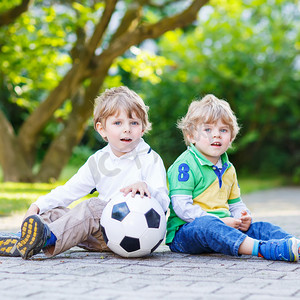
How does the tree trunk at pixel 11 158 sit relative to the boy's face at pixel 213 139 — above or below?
above

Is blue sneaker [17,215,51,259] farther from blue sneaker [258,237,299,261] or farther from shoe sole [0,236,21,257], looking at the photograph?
blue sneaker [258,237,299,261]

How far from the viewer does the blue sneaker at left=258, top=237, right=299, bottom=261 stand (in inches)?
131

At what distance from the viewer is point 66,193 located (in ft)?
12.6

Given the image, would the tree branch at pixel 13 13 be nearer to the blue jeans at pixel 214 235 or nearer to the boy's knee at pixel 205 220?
the blue jeans at pixel 214 235

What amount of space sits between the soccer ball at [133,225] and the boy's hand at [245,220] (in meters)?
0.59

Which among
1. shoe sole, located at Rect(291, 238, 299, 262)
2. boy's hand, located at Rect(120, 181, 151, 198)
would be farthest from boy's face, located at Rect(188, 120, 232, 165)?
shoe sole, located at Rect(291, 238, 299, 262)

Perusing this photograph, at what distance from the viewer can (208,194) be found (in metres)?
3.80

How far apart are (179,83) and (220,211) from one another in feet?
48.0

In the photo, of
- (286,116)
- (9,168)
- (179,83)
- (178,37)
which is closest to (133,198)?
(9,168)

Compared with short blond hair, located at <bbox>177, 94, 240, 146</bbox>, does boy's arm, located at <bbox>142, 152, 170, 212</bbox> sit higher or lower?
lower

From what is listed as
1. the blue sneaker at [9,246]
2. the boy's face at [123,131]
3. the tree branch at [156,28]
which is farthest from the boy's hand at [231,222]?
the tree branch at [156,28]

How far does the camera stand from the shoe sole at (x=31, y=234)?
11.0 ft

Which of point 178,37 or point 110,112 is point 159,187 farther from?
point 178,37

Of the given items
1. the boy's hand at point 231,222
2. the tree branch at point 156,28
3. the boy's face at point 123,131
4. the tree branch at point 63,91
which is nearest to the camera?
the boy's hand at point 231,222
